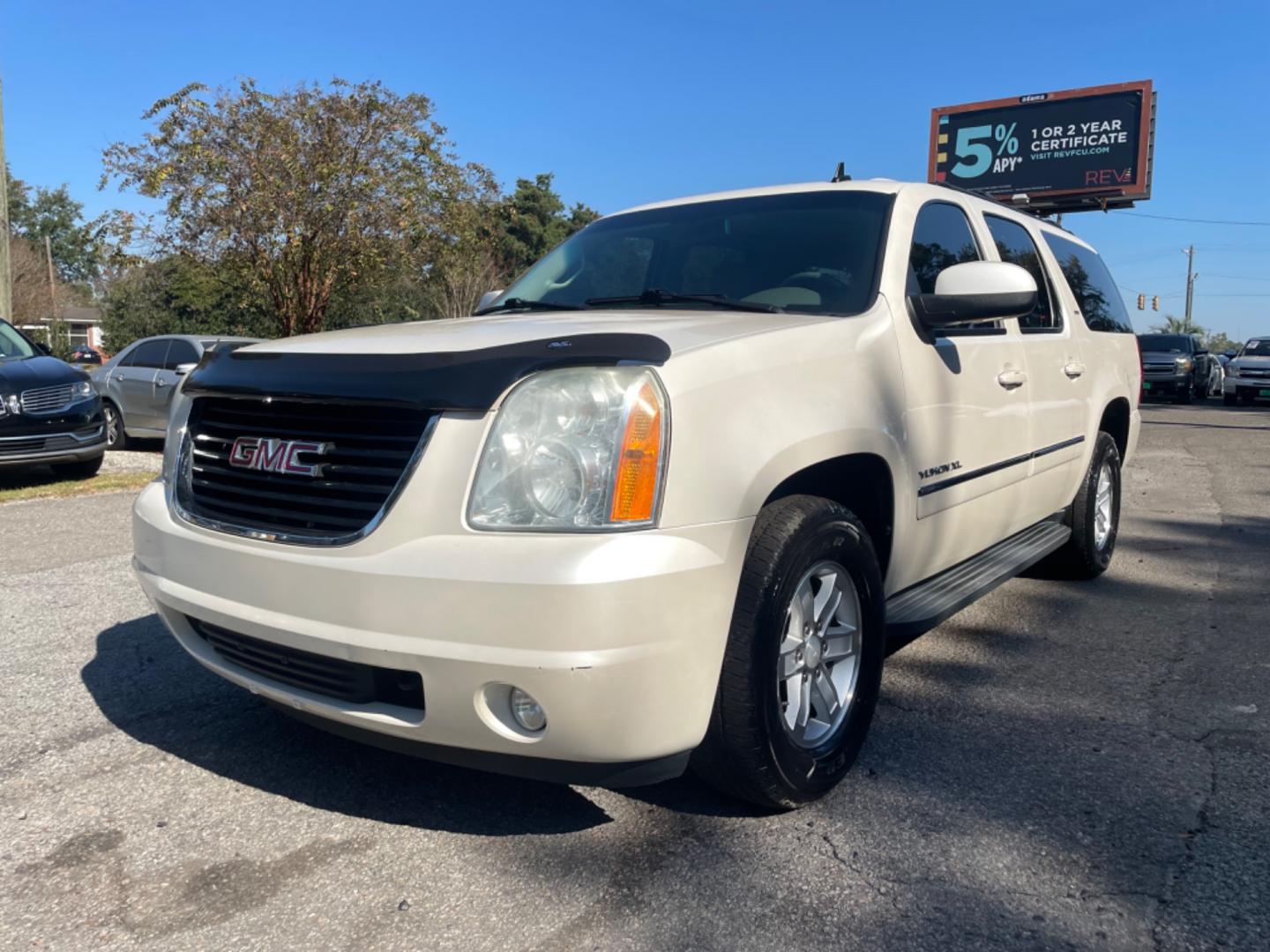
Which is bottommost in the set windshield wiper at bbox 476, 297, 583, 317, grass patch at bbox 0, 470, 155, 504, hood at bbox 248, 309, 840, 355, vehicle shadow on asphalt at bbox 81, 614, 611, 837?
grass patch at bbox 0, 470, 155, 504

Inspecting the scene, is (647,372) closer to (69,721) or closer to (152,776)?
(152,776)

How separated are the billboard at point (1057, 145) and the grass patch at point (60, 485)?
20.5 meters

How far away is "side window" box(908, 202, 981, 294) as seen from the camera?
3.64m

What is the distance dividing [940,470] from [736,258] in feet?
3.46

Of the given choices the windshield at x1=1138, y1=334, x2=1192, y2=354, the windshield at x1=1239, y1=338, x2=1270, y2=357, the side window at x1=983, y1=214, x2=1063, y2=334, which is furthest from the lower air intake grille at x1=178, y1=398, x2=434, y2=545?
the windshield at x1=1239, y1=338, x2=1270, y2=357

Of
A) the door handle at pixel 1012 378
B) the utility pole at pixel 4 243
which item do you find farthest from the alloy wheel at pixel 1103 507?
the utility pole at pixel 4 243

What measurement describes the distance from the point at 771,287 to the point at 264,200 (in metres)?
13.3

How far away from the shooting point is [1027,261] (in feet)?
15.4

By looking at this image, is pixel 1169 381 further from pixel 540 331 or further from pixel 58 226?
pixel 58 226

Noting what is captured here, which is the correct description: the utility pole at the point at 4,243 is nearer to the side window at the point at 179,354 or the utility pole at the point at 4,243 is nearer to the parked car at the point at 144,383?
the parked car at the point at 144,383

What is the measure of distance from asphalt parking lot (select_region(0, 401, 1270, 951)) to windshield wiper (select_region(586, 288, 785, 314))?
1.46 metres

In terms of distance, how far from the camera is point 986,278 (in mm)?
3314

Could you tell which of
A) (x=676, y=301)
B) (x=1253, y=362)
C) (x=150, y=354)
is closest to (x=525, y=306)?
(x=676, y=301)

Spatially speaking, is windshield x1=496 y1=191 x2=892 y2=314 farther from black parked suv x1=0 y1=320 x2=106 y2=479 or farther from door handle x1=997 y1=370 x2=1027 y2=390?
black parked suv x1=0 y1=320 x2=106 y2=479
